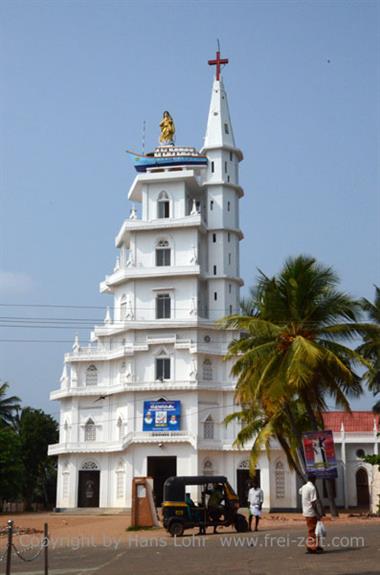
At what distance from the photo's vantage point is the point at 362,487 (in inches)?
2245

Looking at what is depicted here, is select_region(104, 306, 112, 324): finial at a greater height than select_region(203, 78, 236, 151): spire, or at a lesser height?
lesser

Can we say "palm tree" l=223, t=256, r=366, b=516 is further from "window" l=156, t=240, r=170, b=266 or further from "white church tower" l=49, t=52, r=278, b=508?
"window" l=156, t=240, r=170, b=266

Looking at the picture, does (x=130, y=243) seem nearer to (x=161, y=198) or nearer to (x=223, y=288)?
(x=161, y=198)

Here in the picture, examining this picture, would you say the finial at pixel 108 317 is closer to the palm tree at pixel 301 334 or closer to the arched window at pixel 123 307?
the arched window at pixel 123 307

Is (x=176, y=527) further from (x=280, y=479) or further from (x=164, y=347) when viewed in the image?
(x=164, y=347)

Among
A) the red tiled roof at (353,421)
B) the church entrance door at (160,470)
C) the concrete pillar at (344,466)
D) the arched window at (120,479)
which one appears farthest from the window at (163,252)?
the concrete pillar at (344,466)

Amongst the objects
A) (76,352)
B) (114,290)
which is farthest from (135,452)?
(114,290)

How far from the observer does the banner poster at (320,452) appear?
30.8 metres

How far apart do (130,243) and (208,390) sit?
11856 mm

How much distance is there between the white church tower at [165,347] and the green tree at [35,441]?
12.0m

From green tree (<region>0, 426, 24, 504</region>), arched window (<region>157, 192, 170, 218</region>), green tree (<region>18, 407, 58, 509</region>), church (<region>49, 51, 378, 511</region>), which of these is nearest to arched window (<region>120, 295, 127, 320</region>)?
church (<region>49, 51, 378, 511</region>)

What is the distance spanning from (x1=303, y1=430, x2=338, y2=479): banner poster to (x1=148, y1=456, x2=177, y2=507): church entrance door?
1956 cm

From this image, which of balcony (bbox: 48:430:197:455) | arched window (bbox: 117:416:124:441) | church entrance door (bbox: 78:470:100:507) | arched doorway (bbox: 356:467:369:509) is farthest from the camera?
arched doorway (bbox: 356:467:369:509)

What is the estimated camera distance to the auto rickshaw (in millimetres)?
24219
